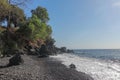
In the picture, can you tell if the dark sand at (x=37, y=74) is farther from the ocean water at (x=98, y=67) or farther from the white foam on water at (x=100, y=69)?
the ocean water at (x=98, y=67)

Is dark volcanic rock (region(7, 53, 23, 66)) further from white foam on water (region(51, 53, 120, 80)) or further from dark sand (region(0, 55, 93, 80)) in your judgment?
white foam on water (region(51, 53, 120, 80))

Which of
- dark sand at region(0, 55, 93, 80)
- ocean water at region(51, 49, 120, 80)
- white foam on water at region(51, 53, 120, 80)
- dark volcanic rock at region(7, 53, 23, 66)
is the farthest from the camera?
dark volcanic rock at region(7, 53, 23, 66)

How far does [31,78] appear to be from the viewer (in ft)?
80.6

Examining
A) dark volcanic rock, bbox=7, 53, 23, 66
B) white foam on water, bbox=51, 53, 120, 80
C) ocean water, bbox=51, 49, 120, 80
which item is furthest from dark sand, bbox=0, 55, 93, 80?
dark volcanic rock, bbox=7, 53, 23, 66

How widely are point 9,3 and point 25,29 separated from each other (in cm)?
2675

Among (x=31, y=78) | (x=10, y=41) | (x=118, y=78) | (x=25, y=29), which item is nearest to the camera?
(x=31, y=78)

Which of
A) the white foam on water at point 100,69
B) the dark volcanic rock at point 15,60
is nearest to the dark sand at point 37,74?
the white foam on water at point 100,69

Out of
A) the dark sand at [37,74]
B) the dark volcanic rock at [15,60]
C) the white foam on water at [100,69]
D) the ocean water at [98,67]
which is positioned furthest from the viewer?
the dark volcanic rock at [15,60]

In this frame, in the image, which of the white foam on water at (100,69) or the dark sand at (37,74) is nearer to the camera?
the dark sand at (37,74)

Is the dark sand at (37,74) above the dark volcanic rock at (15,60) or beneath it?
beneath

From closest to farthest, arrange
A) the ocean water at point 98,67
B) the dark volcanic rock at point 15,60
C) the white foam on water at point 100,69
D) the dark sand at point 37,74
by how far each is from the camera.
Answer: the dark sand at point 37,74
the white foam on water at point 100,69
the ocean water at point 98,67
the dark volcanic rock at point 15,60

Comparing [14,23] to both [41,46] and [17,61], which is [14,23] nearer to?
[17,61]

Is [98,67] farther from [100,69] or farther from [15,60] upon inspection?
[15,60]

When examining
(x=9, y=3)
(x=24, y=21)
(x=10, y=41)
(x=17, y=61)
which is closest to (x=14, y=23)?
(x=24, y=21)
